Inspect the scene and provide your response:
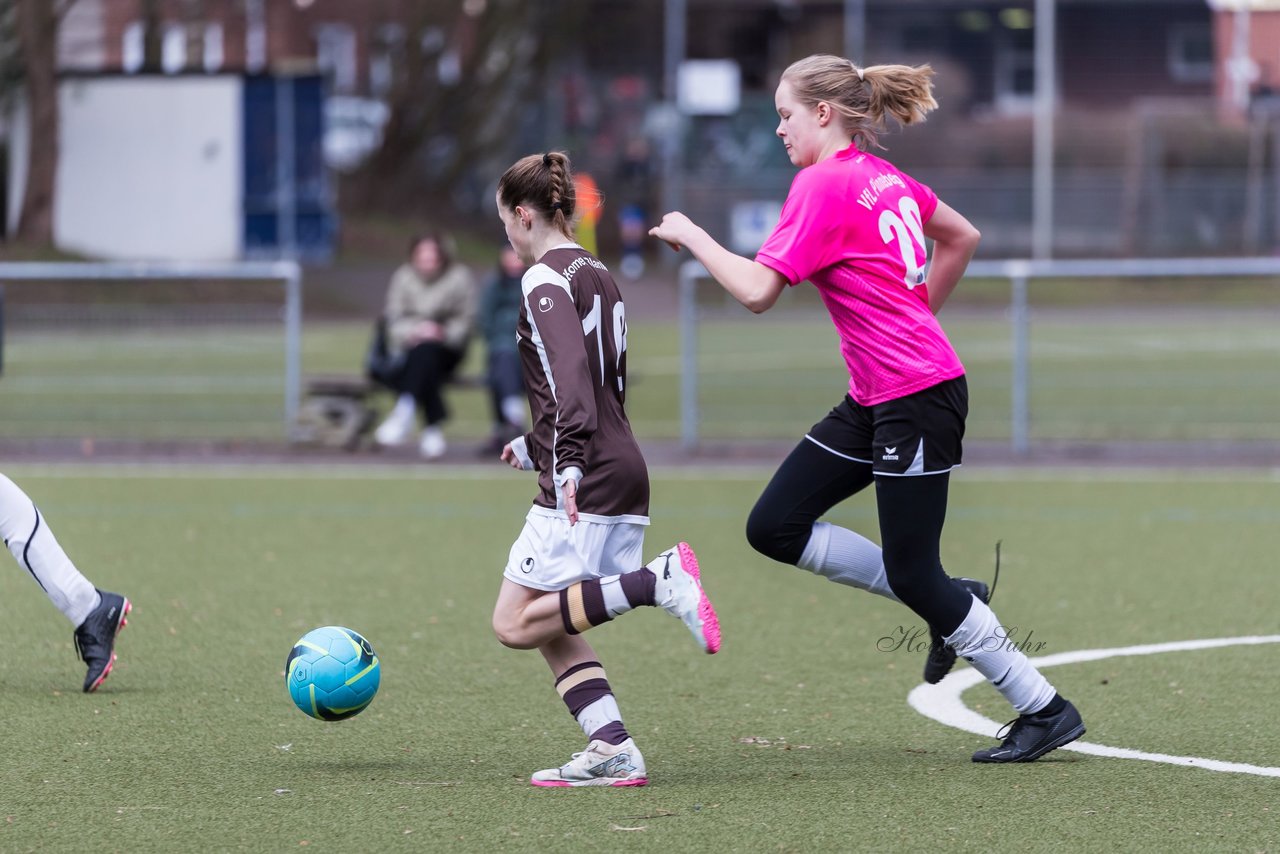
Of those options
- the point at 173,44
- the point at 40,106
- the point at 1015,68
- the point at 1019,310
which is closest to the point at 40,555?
the point at 1019,310

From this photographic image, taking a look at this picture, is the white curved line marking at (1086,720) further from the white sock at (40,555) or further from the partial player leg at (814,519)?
the white sock at (40,555)

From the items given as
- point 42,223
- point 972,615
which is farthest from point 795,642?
point 42,223

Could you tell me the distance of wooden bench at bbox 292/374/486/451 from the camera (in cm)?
1488

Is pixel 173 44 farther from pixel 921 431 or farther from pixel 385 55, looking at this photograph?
pixel 921 431

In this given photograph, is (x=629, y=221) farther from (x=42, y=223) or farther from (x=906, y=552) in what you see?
(x=906, y=552)

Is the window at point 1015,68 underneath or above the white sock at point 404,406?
above

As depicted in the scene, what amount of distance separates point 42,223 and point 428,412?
1881cm

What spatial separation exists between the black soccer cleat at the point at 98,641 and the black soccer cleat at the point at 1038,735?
2.89 meters

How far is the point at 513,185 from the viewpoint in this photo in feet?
17.6

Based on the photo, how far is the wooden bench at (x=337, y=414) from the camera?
14875 millimetres

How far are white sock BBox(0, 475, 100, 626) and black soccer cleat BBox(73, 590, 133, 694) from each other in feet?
0.11

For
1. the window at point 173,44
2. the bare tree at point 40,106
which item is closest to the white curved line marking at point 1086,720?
the bare tree at point 40,106

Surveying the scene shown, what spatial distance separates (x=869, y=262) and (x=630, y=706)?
1871 millimetres

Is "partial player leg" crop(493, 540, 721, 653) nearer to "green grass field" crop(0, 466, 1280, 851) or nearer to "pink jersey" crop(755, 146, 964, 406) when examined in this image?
"green grass field" crop(0, 466, 1280, 851)
